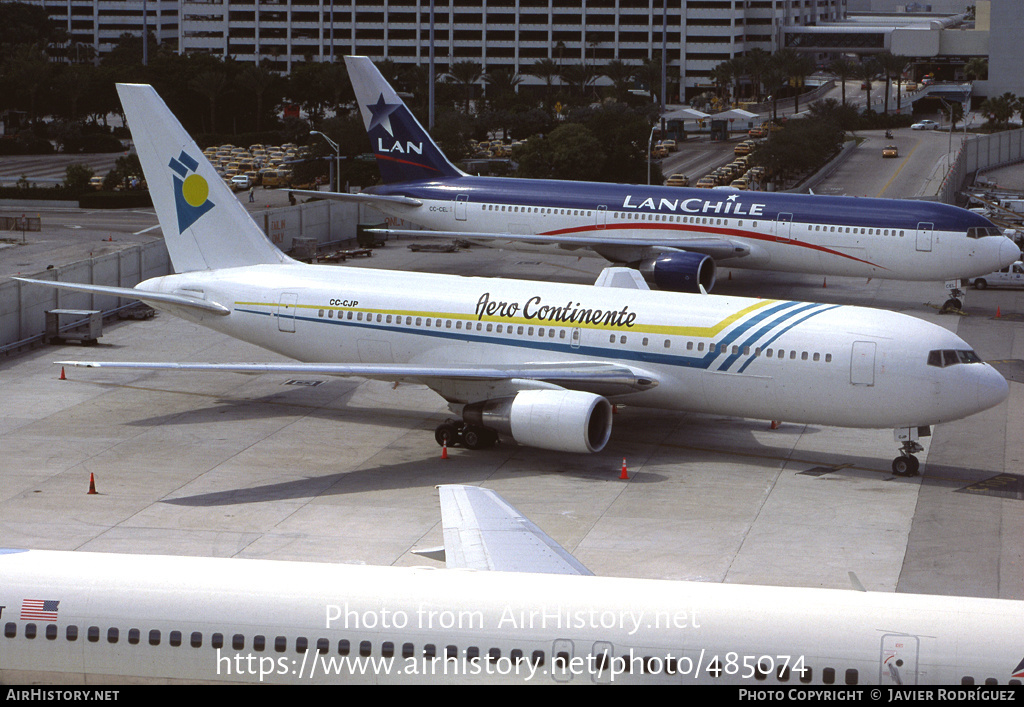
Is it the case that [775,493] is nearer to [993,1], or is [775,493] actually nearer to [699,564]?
[699,564]

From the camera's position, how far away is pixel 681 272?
52.9 m

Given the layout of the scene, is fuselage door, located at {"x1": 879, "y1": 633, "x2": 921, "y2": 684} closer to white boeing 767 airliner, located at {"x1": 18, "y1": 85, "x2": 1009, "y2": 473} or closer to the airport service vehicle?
white boeing 767 airliner, located at {"x1": 18, "y1": 85, "x2": 1009, "y2": 473}

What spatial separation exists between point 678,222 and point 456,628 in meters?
42.3

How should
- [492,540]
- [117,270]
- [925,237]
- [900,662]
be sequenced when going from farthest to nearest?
[117,270]
[925,237]
[492,540]
[900,662]

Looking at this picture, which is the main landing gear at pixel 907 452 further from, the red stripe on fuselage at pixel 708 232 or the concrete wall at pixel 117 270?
the concrete wall at pixel 117 270

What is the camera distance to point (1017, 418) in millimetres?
37125

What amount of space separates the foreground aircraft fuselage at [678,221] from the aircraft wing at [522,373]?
2047 centimetres

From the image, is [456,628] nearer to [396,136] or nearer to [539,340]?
[539,340]

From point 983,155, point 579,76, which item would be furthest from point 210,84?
point 983,155

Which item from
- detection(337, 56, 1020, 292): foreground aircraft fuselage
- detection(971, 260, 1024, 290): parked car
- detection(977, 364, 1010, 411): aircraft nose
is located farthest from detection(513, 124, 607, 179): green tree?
detection(977, 364, 1010, 411): aircraft nose

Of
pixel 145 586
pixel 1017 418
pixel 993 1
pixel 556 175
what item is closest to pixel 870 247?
pixel 1017 418

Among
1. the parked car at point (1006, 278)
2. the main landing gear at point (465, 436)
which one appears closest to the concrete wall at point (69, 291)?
the main landing gear at point (465, 436)

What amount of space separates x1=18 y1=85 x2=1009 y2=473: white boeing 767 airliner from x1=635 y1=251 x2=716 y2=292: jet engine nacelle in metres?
18.2

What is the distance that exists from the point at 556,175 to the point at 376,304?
217 feet
